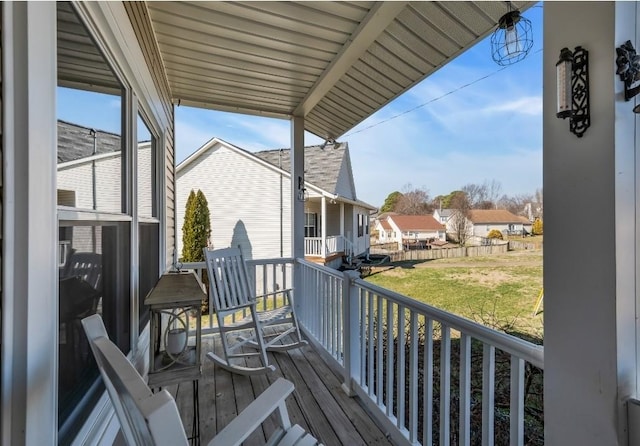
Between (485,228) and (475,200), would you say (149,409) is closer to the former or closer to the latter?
(485,228)

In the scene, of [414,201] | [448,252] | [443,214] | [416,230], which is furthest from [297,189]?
[416,230]

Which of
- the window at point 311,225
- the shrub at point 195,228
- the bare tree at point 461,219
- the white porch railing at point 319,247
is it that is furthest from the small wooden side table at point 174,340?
the window at point 311,225

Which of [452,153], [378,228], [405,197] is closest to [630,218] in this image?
[452,153]

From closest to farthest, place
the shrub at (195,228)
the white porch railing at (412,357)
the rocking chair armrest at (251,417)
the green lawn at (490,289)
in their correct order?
the rocking chair armrest at (251,417), the white porch railing at (412,357), the green lawn at (490,289), the shrub at (195,228)

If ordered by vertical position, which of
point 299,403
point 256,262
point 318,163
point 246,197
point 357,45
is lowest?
point 299,403

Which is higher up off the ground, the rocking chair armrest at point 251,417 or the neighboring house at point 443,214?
the neighboring house at point 443,214

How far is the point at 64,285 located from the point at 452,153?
281 inches

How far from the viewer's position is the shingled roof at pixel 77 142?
1061 mm

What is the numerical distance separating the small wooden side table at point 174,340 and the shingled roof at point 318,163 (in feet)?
27.4

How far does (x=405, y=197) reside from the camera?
10.3 metres

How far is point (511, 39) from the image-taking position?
6.08 feet

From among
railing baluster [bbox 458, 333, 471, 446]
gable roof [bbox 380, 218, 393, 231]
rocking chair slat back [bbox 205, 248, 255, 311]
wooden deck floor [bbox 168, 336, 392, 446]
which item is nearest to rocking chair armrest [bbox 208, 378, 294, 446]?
railing baluster [bbox 458, 333, 471, 446]

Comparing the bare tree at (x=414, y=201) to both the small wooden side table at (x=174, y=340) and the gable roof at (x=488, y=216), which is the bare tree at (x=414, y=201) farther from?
the small wooden side table at (x=174, y=340)

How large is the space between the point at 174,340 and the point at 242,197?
315 inches
